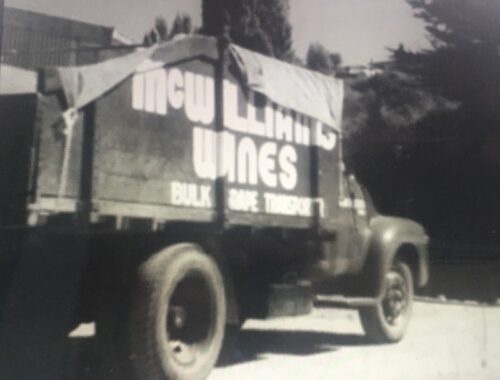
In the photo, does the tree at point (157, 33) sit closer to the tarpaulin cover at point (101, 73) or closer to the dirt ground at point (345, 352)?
the tarpaulin cover at point (101, 73)

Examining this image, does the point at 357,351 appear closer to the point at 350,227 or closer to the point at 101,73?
the point at 350,227

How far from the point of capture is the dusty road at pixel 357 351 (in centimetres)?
588

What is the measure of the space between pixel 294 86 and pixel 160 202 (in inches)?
73.2

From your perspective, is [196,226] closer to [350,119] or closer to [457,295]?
[457,295]

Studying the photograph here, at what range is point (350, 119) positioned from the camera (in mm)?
17188

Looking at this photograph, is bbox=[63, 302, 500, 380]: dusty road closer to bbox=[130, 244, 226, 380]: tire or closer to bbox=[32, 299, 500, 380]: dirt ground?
bbox=[32, 299, 500, 380]: dirt ground

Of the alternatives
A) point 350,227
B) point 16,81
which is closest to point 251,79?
point 16,81

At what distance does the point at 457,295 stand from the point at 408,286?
5796 millimetres

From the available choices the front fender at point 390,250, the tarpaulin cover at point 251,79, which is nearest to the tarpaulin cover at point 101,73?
the tarpaulin cover at point 251,79

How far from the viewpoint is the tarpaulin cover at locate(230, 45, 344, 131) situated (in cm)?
574

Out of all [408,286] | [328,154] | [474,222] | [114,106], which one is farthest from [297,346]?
[474,222]

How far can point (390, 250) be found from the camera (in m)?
7.62

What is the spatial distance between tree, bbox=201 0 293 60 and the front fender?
3.47 metres

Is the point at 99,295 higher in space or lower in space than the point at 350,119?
lower
